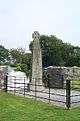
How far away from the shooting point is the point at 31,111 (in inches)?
511

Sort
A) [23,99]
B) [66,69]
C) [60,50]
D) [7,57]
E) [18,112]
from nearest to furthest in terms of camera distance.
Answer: [18,112] < [23,99] < [66,69] < [60,50] < [7,57]

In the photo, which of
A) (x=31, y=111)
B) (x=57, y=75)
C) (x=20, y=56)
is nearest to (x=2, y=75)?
(x=31, y=111)

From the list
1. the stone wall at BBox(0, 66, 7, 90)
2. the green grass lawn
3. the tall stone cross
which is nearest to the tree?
the tall stone cross

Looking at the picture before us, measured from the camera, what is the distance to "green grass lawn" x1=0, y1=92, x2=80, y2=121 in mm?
11695

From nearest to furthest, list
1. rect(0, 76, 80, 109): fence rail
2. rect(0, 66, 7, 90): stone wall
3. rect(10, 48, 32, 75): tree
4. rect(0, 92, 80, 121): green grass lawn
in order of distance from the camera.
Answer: rect(0, 92, 80, 121): green grass lawn, rect(0, 76, 80, 109): fence rail, rect(0, 66, 7, 90): stone wall, rect(10, 48, 32, 75): tree

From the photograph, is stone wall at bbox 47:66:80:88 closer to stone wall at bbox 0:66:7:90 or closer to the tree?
stone wall at bbox 0:66:7:90

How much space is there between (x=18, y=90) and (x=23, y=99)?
103 inches

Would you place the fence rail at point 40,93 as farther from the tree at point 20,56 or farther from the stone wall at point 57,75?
the tree at point 20,56

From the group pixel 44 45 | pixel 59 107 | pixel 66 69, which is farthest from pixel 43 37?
pixel 59 107

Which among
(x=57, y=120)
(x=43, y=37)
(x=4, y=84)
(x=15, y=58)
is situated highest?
(x=43, y=37)

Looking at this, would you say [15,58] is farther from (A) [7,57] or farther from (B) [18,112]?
(B) [18,112]

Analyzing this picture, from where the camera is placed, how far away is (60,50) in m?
62.5

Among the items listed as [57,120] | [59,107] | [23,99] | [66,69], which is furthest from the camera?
[66,69]

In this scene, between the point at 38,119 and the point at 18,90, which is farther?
the point at 18,90
